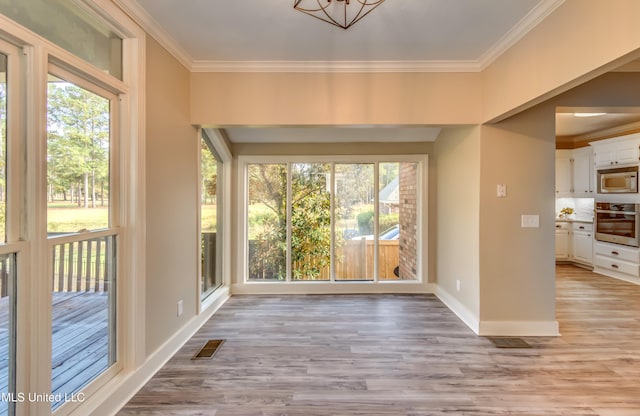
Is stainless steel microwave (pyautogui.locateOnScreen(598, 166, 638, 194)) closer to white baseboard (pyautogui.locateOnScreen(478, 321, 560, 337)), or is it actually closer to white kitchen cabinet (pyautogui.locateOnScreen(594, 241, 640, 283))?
white kitchen cabinet (pyautogui.locateOnScreen(594, 241, 640, 283))

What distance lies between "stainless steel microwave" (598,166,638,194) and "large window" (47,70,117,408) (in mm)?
6797

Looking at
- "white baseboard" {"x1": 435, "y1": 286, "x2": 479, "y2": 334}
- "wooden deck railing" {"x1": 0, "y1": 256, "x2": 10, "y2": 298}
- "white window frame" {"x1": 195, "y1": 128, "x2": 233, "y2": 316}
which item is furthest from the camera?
"white window frame" {"x1": 195, "y1": 128, "x2": 233, "y2": 316}

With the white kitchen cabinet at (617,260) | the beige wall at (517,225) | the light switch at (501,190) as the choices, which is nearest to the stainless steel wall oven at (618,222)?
the white kitchen cabinet at (617,260)

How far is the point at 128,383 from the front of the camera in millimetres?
1925

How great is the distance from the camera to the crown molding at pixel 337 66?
2.70 metres

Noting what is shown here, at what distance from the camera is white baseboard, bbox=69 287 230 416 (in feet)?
5.55

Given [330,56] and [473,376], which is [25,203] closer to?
[330,56]

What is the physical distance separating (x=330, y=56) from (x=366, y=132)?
56.7 inches

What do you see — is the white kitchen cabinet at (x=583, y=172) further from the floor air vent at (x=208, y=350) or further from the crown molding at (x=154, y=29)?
the crown molding at (x=154, y=29)

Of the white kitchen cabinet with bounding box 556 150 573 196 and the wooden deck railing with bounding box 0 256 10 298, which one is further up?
the white kitchen cabinet with bounding box 556 150 573 196

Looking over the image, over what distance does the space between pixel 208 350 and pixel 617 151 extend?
6.70m

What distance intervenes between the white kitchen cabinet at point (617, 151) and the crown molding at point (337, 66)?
3.82 meters

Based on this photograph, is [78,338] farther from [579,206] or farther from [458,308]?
[579,206]

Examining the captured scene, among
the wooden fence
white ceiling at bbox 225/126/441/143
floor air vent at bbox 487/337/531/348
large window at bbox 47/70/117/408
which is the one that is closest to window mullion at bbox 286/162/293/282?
the wooden fence
